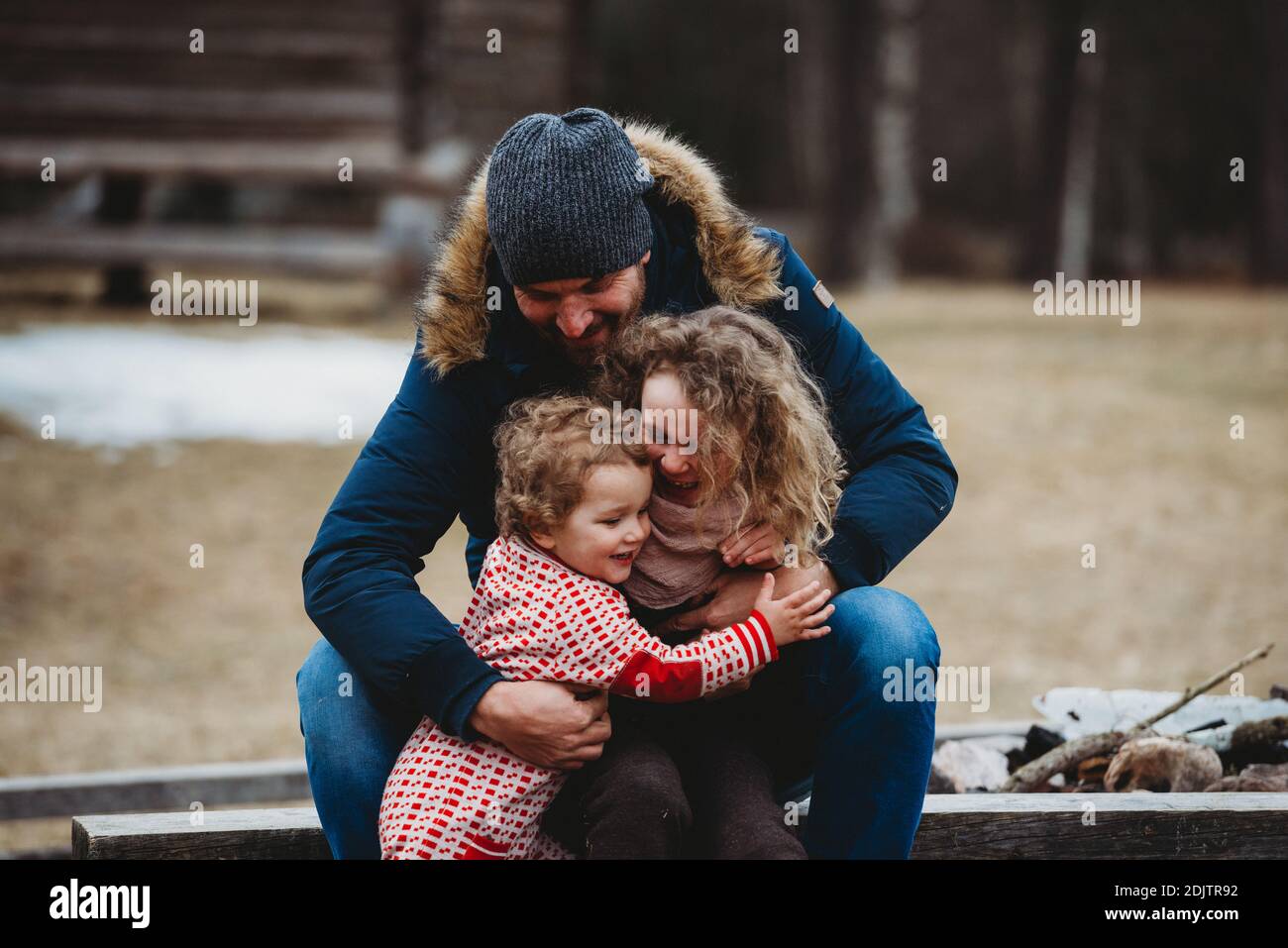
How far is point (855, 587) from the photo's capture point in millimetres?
2672

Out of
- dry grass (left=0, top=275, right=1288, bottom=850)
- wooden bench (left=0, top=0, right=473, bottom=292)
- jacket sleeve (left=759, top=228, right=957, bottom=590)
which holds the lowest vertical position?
dry grass (left=0, top=275, right=1288, bottom=850)

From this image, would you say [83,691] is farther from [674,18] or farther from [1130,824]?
[674,18]

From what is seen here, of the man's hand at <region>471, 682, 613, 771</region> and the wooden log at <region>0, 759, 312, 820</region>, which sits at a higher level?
the man's hand at <region>471, 682, 613, 771</region>

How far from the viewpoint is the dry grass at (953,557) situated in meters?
5.57

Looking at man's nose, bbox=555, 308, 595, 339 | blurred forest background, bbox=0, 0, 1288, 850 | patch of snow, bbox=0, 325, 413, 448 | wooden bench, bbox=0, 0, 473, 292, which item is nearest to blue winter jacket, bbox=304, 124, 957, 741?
man's nose, bbox=555, 308, 595, 339

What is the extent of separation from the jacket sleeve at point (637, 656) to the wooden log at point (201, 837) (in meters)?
0.68

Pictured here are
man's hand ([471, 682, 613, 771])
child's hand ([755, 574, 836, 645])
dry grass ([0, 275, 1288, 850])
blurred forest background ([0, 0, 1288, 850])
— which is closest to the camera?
man's hand ([471, 682, 613, 771])

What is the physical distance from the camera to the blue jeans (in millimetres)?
2496

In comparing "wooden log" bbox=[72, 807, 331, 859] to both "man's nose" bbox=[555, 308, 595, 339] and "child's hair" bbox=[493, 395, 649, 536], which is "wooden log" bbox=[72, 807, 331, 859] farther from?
"man's nose" bbox=[555, 308, 595, 339]

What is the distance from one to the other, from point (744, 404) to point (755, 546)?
0.85 feet

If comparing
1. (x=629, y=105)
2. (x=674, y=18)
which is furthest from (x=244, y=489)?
(x=674, y=18)

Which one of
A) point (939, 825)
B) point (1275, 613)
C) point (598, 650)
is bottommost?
point (1275, 613)

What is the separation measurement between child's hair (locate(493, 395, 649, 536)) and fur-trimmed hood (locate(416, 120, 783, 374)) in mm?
245

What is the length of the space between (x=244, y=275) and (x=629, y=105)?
738 centimetres
